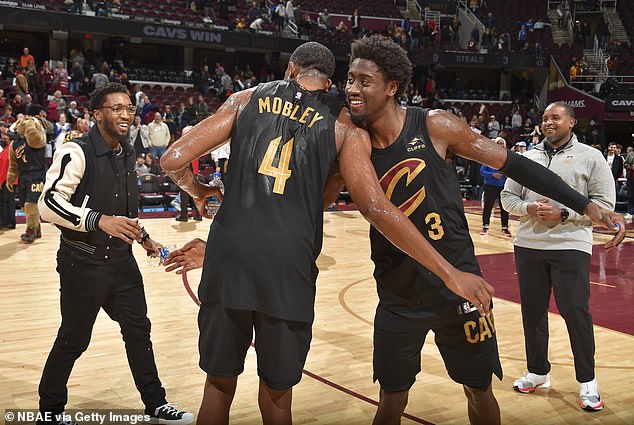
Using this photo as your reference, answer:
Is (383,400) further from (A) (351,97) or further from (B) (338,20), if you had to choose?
(B) (338,20)

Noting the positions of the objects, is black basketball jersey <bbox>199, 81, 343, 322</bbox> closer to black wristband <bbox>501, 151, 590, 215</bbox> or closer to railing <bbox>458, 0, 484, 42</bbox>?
black wristband <bbox>501, 151, 590, 215</bbox>

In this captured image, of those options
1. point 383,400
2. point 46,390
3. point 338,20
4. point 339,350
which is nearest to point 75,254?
point 46,390

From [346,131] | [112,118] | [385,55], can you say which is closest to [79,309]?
[112,118]

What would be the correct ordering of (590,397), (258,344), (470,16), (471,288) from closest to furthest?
(471,288) < (258,344) < (590,397) < (470,16)

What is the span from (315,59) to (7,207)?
9.57 meters

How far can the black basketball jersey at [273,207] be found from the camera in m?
2.61

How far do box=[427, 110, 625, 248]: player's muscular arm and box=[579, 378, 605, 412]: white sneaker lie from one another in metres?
1.67

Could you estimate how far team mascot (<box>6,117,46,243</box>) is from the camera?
9641 millimetres

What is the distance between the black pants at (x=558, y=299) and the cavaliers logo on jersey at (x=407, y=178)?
5.71 ft

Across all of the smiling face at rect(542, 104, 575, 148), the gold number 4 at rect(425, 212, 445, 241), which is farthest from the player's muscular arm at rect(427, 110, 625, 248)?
the smiling face at rect(542, 104, 575, 148)

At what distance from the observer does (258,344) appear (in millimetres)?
2691

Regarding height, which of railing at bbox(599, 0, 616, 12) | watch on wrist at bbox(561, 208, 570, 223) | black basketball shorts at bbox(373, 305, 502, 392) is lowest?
black basketball shorts at bbox(373, 305, 502, 392)

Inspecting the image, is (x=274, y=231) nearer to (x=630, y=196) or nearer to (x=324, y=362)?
(x=324, y=362)

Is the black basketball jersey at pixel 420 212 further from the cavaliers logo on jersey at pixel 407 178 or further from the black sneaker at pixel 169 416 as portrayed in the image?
the black sneaker at pixel 169 416
